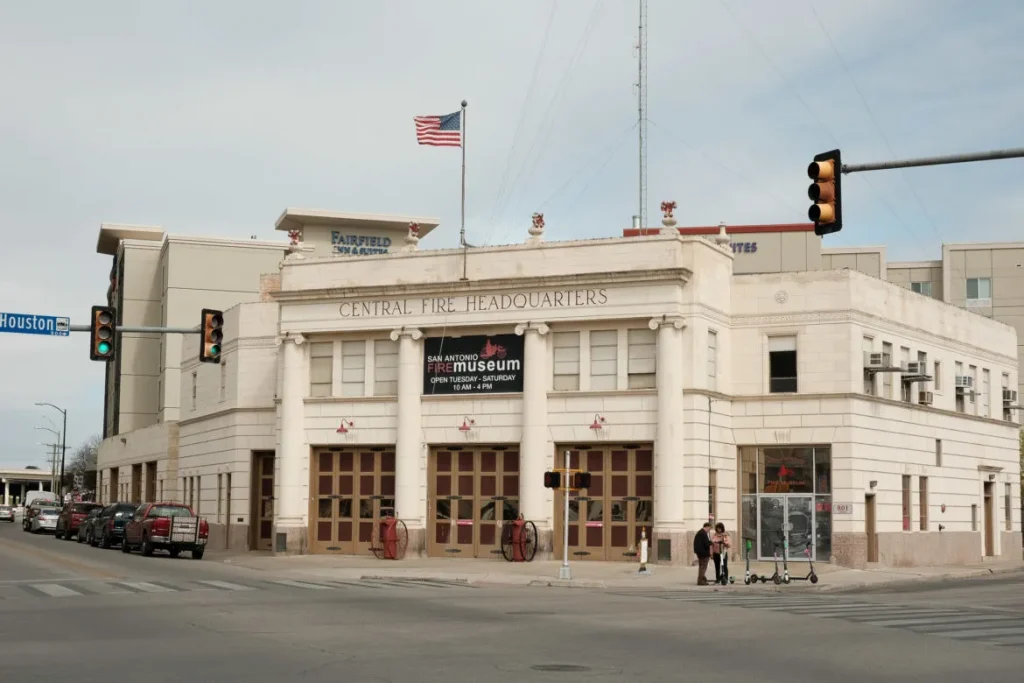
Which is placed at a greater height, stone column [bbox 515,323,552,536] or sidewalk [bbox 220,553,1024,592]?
stone column [bbox 515,323,552,536]

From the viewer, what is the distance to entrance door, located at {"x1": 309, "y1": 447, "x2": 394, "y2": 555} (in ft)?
153

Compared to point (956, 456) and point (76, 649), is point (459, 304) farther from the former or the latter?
point (76, 649)

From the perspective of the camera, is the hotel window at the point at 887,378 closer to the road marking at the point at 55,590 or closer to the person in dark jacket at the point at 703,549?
the person in dark jacket at the point at 703,549

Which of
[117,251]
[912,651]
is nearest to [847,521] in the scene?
[912,651]

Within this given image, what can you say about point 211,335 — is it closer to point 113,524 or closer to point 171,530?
point 171,530

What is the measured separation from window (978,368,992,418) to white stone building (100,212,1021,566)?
158 inches

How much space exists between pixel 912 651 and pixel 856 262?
8464cm

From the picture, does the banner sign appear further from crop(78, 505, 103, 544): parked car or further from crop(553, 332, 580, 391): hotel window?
crop(78, 505, 103, 544): parked car

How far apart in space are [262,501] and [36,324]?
72.3 ft

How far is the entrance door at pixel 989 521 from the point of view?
176 feet

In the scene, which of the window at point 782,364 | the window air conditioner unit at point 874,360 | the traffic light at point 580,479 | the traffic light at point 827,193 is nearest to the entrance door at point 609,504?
the window at point 782,364

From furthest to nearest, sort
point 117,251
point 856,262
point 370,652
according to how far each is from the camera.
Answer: point 117,251 → point 856,262 → point 370,652

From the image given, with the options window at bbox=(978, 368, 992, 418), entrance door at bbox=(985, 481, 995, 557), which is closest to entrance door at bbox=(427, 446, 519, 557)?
window at bbox=(978, 368, 992, 418)

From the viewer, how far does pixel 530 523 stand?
142 ft
